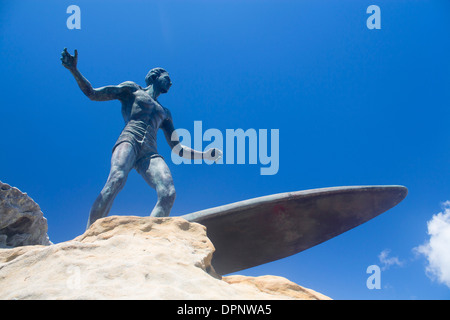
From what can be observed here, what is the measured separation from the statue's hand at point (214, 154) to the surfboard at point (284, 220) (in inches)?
62.7

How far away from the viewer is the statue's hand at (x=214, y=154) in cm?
464

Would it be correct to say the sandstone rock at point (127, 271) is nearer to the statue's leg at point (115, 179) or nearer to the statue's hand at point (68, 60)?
the statue's leg at point (115, 179)

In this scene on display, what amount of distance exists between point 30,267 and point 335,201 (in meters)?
2.91

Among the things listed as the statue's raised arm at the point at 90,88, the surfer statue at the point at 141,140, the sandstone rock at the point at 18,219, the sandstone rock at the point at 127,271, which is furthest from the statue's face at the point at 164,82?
the sandstone rock at the point at 18,219

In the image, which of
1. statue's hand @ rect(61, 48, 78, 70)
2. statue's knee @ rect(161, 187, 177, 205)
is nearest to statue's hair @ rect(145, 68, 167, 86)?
statue's hand @ rect(61, 48, 78, 70)

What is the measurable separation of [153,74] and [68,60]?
4.12 ft

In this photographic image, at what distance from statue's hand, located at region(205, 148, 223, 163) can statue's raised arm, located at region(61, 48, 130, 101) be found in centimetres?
145

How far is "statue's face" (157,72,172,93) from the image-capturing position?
4.50 m

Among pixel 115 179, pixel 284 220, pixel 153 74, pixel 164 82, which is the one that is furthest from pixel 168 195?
pixel 153 74

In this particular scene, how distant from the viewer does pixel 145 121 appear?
407cm

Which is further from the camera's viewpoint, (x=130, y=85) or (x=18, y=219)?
(x=18, y=219)

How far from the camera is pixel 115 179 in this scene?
3348 millimetres

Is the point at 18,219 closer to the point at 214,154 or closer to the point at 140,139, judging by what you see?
the point at 140,139

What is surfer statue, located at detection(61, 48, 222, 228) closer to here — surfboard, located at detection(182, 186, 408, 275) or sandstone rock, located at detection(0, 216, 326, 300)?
surfboard, located at detection(182, 186, 408, 275)
